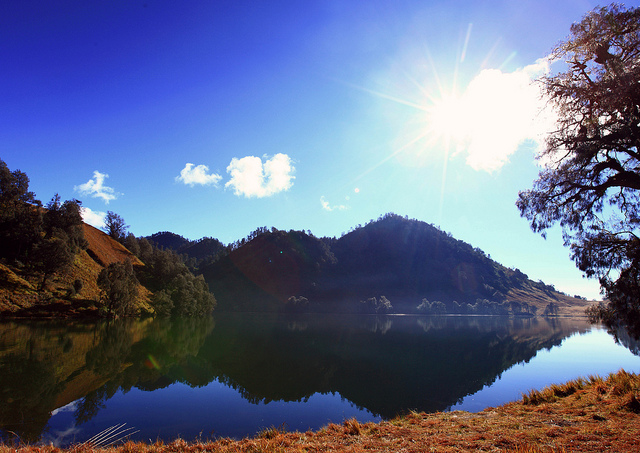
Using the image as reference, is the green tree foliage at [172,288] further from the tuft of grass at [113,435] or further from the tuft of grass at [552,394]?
the tuft of grass at [552,394]

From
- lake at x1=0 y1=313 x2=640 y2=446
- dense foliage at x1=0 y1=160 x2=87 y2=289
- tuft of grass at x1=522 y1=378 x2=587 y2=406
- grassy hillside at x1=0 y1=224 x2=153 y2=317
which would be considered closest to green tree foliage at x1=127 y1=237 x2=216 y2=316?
grassy hillside at x1=0 y1=224 x2=153 y2=317

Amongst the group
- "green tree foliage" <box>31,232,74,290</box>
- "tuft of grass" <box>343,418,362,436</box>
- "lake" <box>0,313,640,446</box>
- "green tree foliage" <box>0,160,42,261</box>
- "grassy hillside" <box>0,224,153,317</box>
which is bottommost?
"lake" <box>0,313,640,446</box>

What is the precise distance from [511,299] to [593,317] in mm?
215282

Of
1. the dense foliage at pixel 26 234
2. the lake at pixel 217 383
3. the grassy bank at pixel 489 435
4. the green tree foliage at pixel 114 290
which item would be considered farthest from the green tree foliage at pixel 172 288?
the grassy bank at pixel 489 435

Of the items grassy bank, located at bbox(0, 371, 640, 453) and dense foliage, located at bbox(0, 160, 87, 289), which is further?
dense foliage, located at bbox(0, 160, 87, 289)

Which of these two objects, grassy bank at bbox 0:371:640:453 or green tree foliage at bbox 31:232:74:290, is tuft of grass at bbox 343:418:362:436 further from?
green tree foliage at bbox 31:232:74:290

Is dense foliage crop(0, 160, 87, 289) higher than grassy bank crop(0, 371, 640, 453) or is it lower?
higher

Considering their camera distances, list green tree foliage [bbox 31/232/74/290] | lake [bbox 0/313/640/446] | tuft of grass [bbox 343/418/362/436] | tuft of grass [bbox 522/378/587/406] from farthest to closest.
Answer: green tree foliage [bbox 31/232/74/290], lake [bbox 0/313/640/446], tuft of grass [bbox 522/378/587/406], tuft of grass [bbox 343/418/362/436]

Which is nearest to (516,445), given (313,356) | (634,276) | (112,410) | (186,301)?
(634,276)

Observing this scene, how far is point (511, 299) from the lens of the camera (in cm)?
19200

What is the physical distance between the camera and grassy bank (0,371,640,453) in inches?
271

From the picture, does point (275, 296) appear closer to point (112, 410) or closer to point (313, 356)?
point (313, 356)

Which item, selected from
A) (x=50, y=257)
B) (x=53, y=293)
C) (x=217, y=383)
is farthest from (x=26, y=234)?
(x=217, y=383)

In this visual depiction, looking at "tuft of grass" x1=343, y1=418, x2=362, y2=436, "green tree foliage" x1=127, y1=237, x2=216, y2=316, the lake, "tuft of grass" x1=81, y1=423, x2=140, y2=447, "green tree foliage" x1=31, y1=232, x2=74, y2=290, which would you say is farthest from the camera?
"green tree foliage" x1=127, y1=237, x2=216, y2=316
